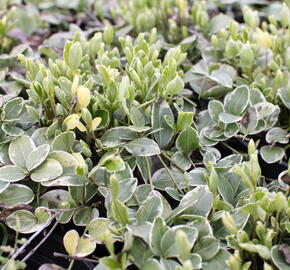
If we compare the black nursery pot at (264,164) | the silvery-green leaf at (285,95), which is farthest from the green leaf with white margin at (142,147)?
the silvery-green leaf at (285,95)

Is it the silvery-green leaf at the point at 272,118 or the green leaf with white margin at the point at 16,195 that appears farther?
the silvery-green leaf at the point at 272,118

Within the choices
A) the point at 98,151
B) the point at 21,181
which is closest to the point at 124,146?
the point at 98,151

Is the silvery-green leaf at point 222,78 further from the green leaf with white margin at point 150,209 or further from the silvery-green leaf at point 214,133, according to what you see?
the green leaf with white margin at point 150,209

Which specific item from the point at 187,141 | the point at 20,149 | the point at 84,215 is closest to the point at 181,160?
the point at 187,141

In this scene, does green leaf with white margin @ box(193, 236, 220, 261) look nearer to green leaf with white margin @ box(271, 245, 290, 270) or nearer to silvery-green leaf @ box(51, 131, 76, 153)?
green leaf with white margin @ box(271, 245, 290, 270)

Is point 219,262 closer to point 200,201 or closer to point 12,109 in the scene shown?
point 200,201

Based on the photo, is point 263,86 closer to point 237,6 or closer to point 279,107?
point 279,107

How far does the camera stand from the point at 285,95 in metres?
1.29

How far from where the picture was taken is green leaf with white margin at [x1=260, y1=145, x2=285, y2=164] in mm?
1219

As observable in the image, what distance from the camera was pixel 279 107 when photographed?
4.43 ft

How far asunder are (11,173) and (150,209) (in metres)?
0.33

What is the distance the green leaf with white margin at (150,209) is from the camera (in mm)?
981

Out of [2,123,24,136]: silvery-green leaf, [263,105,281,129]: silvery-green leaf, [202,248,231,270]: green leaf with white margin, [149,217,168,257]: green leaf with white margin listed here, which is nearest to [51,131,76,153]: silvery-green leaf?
[2,123,24,136]: silvery-green leaf

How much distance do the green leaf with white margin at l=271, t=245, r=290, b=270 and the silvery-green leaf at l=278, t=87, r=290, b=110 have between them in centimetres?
48
